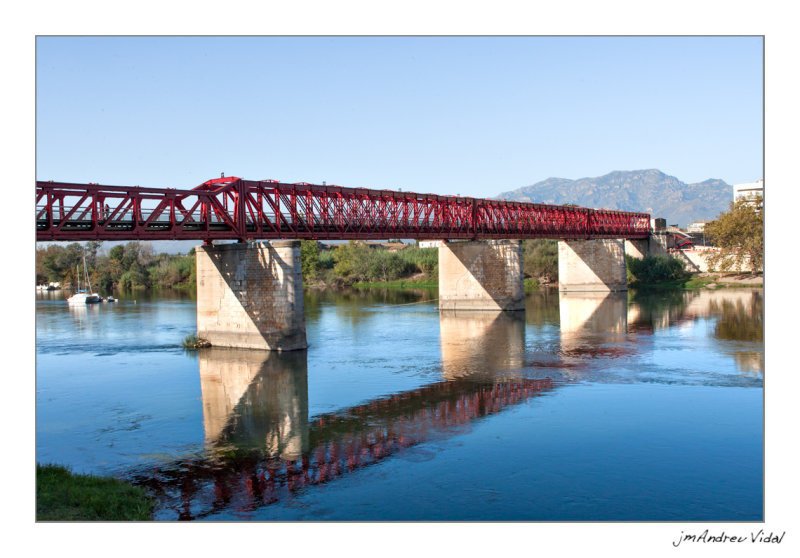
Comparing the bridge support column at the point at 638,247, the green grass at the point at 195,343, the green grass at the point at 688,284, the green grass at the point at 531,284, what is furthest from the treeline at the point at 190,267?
the green grass at the point at 195,343

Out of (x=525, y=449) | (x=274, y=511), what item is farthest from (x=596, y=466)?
(x=274, y=511)

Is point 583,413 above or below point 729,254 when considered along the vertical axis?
below

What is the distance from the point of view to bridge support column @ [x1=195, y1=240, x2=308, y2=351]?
1436 inches

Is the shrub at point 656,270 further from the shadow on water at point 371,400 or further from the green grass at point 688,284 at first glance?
the shadow on water at point 371,400

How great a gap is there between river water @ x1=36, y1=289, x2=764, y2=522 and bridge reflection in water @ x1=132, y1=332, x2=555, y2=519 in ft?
0.27

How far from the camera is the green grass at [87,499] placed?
46.9ft

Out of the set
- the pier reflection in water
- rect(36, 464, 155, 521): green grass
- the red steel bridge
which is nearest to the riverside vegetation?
the red steel bridge

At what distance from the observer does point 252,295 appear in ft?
123

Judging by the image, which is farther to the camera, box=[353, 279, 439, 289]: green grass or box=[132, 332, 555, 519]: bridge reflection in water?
box=[353, 279, 439, 289]: green grass

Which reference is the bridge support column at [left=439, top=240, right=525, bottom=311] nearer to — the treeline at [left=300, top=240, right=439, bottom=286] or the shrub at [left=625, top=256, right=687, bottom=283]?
the shrub at [left=625, top=256, right=687, bottom=283]

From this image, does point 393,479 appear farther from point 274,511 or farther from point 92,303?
point 92,303
